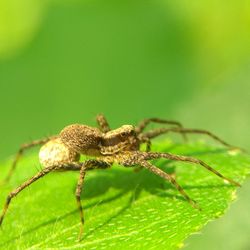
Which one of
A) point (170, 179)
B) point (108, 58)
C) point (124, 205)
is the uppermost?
point (108, 58)

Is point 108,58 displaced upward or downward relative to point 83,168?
upward

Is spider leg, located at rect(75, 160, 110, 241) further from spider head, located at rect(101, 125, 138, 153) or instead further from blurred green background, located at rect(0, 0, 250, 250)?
blurred green background, located at rect(0, 0, 250, 250)

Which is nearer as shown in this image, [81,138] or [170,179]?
[170,179]

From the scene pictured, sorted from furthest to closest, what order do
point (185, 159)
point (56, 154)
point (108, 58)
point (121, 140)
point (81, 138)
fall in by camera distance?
point (108, 58), point (121, 140), point (81, 138), point (56, 154), point (185, 159)

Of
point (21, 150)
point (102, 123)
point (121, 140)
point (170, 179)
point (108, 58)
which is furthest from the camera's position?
point (108, 58)

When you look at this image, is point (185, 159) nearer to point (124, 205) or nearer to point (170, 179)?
point (170, 179)

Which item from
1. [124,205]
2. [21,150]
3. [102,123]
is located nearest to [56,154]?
[21,150]
